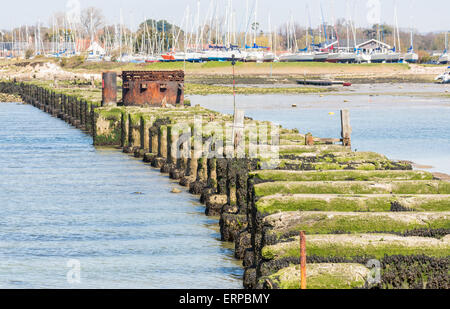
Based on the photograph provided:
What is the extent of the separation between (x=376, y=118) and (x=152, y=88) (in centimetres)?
2807

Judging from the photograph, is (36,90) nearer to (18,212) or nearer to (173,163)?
(173,163)

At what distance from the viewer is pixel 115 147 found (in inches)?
1585

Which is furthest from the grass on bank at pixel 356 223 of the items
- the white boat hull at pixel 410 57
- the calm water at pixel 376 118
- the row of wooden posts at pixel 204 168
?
the white boat hull at pixel 410 57

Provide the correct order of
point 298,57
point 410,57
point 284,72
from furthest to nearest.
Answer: point 298,57, point 410,57, point 284,72

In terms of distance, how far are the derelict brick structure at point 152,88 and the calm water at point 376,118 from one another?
34.0 feet

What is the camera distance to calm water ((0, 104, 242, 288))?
1688 cm

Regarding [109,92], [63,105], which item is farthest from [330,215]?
[63,105]

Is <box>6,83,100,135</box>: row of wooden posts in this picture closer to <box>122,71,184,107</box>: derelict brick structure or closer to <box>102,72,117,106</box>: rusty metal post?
<box>102,72,117,106</box>: rusty metal post

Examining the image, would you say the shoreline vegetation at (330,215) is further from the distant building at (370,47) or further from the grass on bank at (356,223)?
the distant building at (370,47)

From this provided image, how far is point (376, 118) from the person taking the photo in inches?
2596

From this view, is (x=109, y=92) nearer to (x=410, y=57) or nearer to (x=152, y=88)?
(x=152, y=88)

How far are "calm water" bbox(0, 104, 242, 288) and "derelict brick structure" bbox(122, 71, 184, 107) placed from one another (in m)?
6.14

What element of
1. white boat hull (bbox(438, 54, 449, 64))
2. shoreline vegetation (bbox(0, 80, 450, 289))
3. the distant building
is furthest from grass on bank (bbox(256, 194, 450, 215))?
white boat hull (bbox(438, 54, 449, 64))

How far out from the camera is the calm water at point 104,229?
55.4ft
